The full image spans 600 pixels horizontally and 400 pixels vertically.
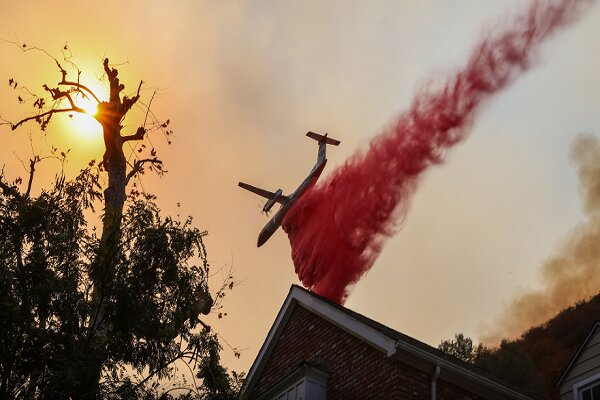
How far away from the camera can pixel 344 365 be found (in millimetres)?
19000

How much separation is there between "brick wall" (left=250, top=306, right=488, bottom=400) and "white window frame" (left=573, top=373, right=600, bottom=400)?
2172 mm

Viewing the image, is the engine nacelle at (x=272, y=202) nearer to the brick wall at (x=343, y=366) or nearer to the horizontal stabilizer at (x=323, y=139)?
the horizontal stabilizer at (x=323, y=139)

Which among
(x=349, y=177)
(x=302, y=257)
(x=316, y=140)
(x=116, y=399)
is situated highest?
(x=316, y=140)

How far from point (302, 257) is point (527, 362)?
22.0m

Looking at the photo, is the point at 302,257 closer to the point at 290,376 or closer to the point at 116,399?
the point at 290,376

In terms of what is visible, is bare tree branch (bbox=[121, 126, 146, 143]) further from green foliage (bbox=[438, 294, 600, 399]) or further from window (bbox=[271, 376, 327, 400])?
green foliage (bbox=[438, 294, 600, 399])

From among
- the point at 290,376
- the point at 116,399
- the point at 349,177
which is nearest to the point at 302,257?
the point at 349,177

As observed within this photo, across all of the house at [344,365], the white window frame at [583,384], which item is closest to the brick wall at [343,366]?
the house at [344,365]

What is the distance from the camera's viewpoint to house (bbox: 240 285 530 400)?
17516 millimetres

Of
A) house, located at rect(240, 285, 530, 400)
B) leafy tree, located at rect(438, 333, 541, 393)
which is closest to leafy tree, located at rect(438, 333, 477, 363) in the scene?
leafy tree, located at rect(438, 333, 541, 393)

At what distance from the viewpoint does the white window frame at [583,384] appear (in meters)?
18.5

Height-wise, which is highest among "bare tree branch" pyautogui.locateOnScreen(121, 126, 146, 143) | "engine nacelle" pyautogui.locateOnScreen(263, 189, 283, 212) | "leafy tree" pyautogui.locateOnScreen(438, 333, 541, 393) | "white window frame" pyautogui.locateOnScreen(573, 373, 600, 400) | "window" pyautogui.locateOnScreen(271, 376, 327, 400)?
"engine nacelle" pyautogui.locateOnScreen(263, 189, 283, 212)

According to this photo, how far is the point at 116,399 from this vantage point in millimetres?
16000

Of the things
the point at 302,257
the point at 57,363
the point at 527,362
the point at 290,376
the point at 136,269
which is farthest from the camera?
the point at 527,362
